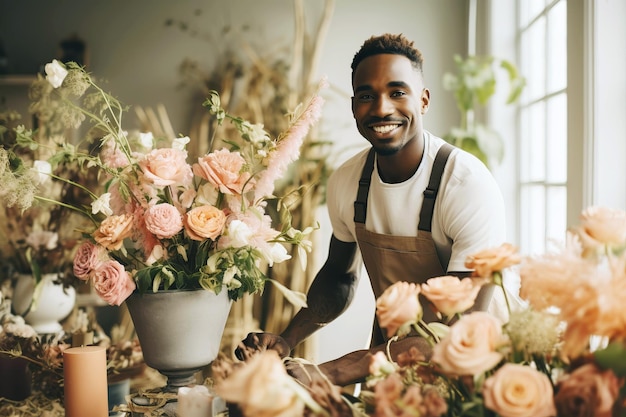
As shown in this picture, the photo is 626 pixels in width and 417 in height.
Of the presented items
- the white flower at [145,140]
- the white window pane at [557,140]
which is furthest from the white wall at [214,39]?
the white flower at [145,140]

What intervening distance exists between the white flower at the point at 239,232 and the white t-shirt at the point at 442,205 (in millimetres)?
438

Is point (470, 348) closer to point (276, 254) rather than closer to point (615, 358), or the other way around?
point (615, 358)

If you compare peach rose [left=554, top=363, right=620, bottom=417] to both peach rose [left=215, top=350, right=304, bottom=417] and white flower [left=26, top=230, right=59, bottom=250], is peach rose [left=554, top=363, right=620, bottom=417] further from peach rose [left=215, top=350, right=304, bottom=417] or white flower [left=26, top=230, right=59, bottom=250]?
white flower [left=26, top=230, right=59, bottom=250]

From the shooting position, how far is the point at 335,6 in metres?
2.88

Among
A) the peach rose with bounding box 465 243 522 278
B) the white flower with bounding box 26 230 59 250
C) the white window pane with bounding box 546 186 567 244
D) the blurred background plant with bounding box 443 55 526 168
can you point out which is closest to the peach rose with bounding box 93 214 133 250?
the peach rose with bounding box 465 243 522 278

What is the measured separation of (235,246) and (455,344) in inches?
23.7

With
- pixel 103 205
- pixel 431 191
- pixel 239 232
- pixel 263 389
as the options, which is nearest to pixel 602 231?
pixel 263 389

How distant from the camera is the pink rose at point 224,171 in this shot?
1140mm

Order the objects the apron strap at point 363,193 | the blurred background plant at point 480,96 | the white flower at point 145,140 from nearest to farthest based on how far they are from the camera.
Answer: the white flower at point 145,140 → the apron strap at point 363,193 → the blurred background plant at point 480,96

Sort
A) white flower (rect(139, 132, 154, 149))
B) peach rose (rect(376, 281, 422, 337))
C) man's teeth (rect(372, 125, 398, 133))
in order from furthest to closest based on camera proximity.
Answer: man's teeth (rect(372, 125, 398, 133)) → white flower (rect(139, 132, 154, 149)) → peach rose (rect(376, 281, 422, 337))

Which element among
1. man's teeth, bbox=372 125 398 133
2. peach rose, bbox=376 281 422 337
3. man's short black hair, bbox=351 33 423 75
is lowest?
A: peach rose, bbox=376 281 422 337

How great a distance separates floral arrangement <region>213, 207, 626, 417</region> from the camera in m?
0.56

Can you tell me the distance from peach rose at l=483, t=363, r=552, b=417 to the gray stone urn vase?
2.29 ft

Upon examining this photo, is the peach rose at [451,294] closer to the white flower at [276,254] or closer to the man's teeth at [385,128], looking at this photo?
the white flower at [276,254]
